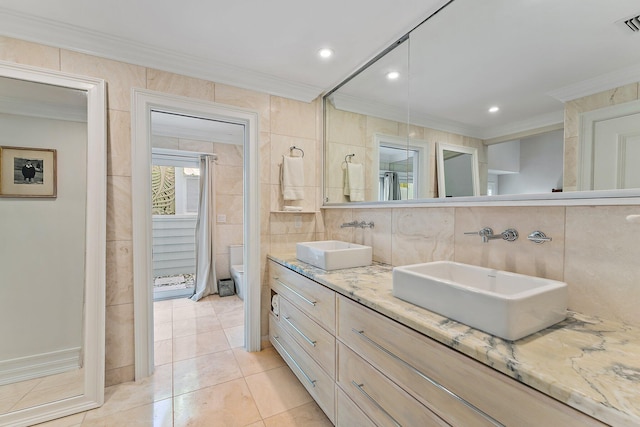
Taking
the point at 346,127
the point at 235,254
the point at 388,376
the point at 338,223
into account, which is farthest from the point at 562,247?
the point at 235,254

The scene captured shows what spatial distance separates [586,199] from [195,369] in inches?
102

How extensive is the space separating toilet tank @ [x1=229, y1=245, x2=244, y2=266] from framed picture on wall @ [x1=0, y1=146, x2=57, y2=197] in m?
2.45

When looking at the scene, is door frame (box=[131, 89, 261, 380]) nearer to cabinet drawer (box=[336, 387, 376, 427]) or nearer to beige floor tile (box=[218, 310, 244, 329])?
beige floor tile (box=[218, 310, 244, 329])

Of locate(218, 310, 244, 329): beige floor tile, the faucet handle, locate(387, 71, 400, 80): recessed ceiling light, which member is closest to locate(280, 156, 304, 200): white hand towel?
locate(387, 71, 400, 80): recessed ceiling light

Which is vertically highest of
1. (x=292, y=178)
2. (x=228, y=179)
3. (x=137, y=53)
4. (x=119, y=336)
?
(x=137, y=53)

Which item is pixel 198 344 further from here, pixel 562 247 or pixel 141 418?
pixel 562 247

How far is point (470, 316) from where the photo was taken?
888mm

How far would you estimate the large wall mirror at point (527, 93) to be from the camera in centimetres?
94

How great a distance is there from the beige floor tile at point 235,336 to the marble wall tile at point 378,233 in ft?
4.88

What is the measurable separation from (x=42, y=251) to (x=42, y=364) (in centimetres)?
74

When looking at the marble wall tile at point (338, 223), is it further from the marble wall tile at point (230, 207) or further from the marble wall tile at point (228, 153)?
the marble wall tile at point (228, 153)

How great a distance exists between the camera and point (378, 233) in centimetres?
205

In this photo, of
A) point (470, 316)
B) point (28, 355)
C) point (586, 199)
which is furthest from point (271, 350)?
point (586, 199)

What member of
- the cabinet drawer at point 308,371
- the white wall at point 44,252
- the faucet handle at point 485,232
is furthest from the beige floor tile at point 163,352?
the faucet handle at point 485,232
